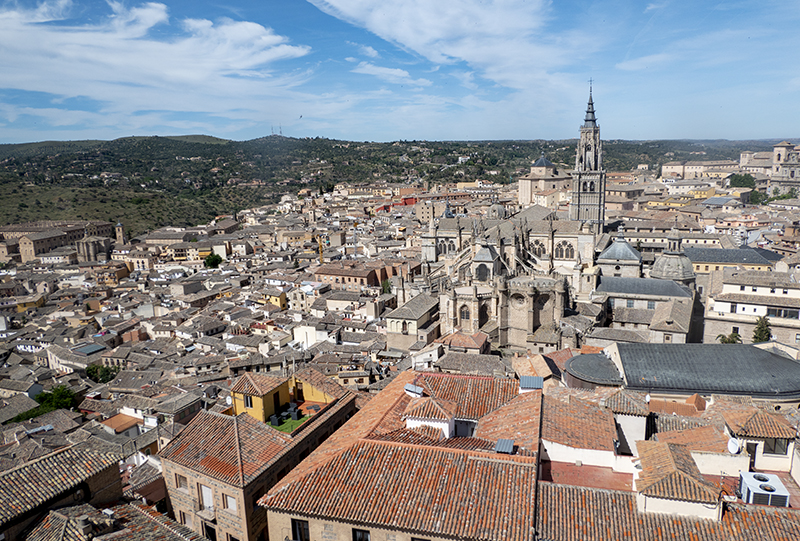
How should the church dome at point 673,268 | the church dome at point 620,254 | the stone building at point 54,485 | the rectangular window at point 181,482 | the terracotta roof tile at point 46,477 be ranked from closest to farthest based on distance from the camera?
the stone building at point 54,485
the terracotta roof tile at point 46,477
the rectangular window at point 181,482
the church dome at point 673,268
the church dome at point 620,254

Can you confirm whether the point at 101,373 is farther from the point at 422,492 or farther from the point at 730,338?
the point at 730,338

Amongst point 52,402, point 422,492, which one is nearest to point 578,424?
point 422,492

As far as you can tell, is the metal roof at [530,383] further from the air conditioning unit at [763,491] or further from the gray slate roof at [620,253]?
the gray slate roof at [620,253]

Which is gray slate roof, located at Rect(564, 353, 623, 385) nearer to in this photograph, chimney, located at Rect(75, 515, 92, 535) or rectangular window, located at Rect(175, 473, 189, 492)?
rectangular window, located at Rect(175, 473, 189, 492)

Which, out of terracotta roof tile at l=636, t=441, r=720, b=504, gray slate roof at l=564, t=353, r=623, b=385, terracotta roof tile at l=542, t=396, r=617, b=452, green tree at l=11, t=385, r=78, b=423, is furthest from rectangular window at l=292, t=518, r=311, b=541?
green tree at l=11, t=385, r=78, b=423

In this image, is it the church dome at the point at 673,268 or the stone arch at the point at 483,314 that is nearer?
the stone arch at the point at 483,314

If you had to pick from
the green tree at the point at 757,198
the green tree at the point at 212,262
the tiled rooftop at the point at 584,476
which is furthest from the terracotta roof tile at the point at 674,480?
the green tree at the point at 757,198
